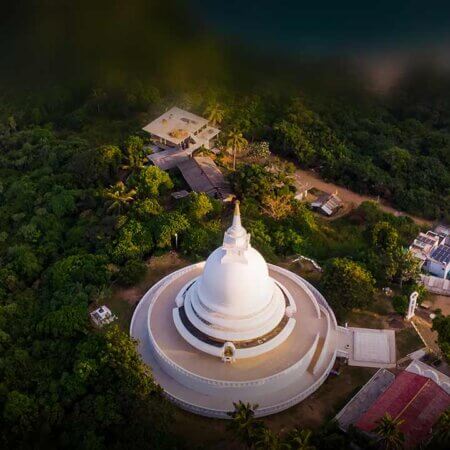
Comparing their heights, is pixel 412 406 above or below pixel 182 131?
below

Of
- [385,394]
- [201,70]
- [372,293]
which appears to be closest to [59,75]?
[201,70]

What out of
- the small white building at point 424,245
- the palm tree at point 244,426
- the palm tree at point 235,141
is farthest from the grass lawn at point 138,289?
the small white building at point 424,245

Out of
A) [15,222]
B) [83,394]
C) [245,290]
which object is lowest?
[15,222]

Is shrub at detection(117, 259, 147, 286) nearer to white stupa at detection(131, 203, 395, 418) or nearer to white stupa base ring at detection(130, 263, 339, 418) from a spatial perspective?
white stupa base ring at detection(130, 263, 339, 418)

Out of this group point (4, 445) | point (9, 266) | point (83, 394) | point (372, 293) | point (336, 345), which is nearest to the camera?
point (4, 445)

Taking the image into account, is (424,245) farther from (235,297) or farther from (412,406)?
(235,297)

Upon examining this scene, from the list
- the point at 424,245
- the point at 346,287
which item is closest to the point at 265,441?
the point at 346,287

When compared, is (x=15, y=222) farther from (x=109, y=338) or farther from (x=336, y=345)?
(x=336, y=345)

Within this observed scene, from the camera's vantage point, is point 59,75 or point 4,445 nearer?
point 59,75
